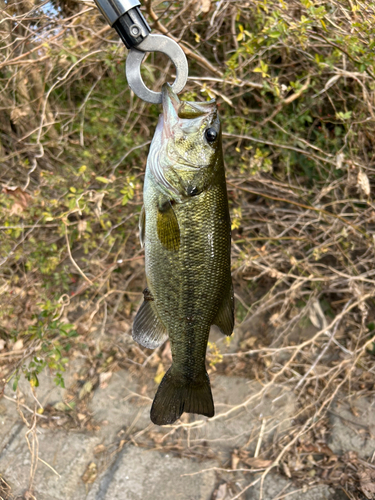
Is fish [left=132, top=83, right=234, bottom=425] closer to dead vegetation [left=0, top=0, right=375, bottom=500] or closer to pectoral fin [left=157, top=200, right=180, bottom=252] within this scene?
pectoral fin [left=157, top=200, right=180, bottom=252]

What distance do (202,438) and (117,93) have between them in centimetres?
322

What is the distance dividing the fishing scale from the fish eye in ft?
0.75

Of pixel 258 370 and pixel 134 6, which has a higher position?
pixel 134 6

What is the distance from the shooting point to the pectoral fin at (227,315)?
150cm

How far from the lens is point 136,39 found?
116cm

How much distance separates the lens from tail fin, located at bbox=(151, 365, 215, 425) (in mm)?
1524

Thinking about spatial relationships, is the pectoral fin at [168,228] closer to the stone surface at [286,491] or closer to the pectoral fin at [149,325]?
the pectoral fin at [149,325]

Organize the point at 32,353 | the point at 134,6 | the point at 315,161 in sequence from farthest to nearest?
the point at 315,161 → the point at 32,353 → the point at 134,6

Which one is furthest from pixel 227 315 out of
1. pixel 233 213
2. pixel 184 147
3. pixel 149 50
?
pixel 233 213

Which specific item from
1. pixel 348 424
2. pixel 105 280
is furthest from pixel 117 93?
pixel 348 424

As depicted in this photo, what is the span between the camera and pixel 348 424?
3285 mm

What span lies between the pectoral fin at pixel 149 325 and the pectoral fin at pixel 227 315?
0.23 m

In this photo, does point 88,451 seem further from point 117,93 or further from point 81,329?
point 117,93

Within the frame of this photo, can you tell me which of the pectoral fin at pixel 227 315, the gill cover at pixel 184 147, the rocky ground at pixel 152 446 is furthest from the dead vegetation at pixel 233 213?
the pectoral fin at pixel 227 315
